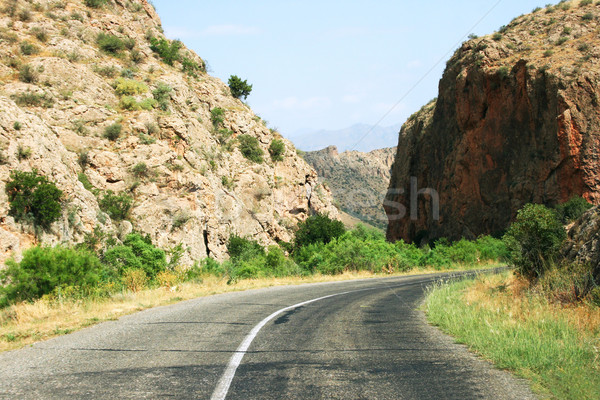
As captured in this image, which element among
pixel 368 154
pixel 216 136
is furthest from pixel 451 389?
pixel 368 154

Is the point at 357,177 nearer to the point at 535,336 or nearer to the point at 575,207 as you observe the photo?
the point at 575,207

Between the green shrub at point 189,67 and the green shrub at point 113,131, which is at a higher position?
the green shrub at point 189,67

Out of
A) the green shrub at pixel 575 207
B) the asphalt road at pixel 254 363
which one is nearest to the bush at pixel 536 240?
the asphalt road at pixel 254 363

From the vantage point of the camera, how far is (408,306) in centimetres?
1230

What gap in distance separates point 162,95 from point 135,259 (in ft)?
79.1

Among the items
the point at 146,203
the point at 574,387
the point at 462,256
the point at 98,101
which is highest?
the point at 98,101

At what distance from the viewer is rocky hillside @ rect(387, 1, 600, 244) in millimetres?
39875

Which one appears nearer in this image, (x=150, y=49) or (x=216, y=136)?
(x=216, y=136)

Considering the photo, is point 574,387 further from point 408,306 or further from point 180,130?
point 180,130

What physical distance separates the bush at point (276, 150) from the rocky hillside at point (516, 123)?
72.6ft

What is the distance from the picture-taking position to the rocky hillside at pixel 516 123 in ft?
131

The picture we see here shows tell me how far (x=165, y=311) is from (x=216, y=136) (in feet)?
127

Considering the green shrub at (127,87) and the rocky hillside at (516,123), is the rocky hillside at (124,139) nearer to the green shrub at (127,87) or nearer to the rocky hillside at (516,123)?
the green shrub at (127,87)

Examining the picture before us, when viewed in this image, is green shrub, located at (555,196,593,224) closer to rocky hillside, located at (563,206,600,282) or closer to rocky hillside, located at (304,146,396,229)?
rocky hillside, located at (563,206,600,282)
